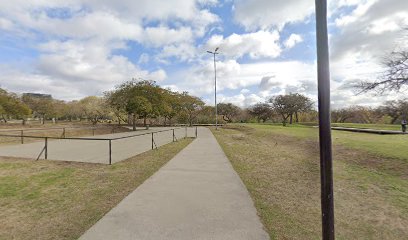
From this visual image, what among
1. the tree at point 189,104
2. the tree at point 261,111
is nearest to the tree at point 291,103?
the tree at point 261,111

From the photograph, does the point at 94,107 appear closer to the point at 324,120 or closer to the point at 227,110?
the point at 227,110

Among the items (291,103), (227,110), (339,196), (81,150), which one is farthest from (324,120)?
(227,110)

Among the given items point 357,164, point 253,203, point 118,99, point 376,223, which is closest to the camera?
point 376,223

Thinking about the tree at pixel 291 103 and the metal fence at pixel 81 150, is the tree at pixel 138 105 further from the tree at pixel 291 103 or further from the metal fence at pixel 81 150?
the tree at pixel 291 103

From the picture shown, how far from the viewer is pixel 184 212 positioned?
4410 millimetres

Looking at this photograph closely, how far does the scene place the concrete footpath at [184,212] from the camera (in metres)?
3.59

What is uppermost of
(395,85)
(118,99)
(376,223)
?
(118,99)

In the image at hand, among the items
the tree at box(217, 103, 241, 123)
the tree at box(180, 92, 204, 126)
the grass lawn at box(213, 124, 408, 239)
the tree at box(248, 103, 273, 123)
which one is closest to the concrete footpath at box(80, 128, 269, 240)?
the grass lawn at box(213, 124, 408, 239)

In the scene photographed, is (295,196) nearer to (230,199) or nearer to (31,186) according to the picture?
(230,199)

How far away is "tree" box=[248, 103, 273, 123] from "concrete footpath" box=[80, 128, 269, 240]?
57138 millimetres

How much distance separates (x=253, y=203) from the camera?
16.3ft

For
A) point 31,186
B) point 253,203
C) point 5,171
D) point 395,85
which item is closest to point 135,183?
point 31,186

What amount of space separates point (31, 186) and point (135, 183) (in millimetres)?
2633

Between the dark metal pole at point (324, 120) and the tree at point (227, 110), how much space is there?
206 ft
